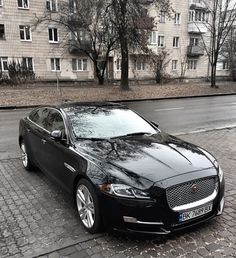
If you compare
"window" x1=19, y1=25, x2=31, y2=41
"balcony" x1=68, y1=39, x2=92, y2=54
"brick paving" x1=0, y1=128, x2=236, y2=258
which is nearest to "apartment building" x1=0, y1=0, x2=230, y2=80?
"window" x1=19, y1=25, x2=31, y2=41

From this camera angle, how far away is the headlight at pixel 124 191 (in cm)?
317

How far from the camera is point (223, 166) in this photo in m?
5.96

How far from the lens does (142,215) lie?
10.4ft

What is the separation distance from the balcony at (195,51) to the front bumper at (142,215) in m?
44.6

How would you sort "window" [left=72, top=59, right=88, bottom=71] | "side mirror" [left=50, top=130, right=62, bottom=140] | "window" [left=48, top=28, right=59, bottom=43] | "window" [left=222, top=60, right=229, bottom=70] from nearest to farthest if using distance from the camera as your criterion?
"side mirror" [left=50, top=130, right=62, bottom=140] → "window" [left=48, top=28, right=59, bottom=43] → "window" [left=72, top=59, right=88, bottom=71] → "window" [left=222, top=60, right=229, bottom=70]

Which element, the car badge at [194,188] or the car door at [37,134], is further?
the car door at [37,134]

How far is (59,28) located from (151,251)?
1353 inches

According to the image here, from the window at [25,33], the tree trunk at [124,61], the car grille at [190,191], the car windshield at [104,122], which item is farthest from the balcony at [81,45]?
the car grille at [190,191]

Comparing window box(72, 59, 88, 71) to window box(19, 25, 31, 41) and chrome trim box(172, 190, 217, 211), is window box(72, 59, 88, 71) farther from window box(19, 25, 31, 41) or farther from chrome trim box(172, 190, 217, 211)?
chrome trim box(172, 190, 217, 211)

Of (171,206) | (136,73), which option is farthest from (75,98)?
(136,73)

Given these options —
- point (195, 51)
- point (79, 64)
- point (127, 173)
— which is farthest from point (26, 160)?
point (195, 51)

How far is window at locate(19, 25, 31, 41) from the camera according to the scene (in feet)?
106

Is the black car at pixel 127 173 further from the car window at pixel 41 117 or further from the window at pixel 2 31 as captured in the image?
the window at pixel 2 31

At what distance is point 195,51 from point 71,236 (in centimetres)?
4540
